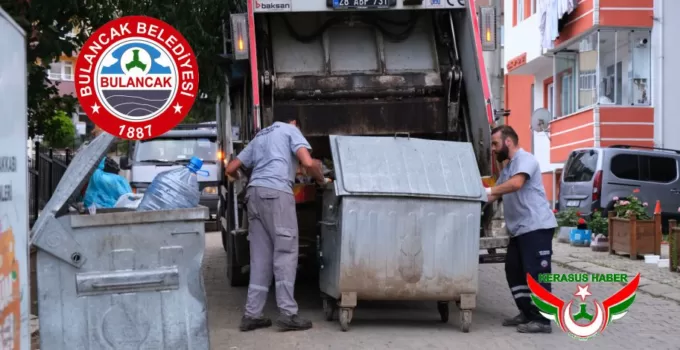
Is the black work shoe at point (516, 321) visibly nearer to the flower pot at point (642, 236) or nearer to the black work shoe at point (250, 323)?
the black work shoe at point (250, 323)

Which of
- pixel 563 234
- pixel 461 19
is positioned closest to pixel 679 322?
pixel 461 19

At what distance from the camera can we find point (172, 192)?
630 centimetres

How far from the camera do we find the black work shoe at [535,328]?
7.52 m

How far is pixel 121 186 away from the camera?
8836 mm

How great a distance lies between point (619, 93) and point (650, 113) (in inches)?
44.2

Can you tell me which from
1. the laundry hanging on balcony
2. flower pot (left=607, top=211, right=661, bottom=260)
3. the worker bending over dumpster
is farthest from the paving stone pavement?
the laundry hanging on balcony

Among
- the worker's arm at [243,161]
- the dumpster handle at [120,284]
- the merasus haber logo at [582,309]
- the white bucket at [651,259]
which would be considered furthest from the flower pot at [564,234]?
the dumpster handle at [120,284]

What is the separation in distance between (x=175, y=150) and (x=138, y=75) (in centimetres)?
1286

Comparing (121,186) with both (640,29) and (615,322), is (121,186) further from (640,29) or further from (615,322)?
(640,29)

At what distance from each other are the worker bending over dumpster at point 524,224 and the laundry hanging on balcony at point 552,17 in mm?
16874

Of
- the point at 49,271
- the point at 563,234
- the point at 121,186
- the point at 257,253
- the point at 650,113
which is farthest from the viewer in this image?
the point at 650,113

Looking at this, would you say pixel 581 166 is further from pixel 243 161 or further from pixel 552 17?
pixel 243 161

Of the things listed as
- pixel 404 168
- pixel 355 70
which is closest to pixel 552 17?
pixel 355 70

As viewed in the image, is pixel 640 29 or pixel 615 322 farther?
pixel 640 29
